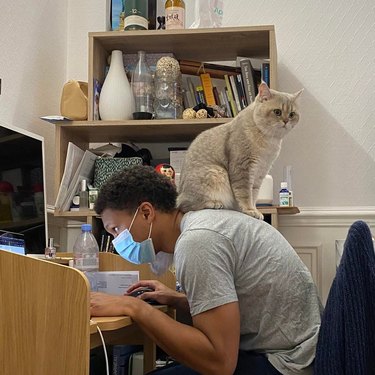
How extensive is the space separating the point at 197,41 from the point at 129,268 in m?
1.12

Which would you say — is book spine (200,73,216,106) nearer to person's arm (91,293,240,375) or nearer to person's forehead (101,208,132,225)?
person's forehead (101,208,132,225)

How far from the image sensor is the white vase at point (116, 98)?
238cm

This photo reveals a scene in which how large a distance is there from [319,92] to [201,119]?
68 cm

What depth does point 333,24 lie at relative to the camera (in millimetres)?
2631

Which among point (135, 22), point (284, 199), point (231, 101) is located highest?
point (135, 22)

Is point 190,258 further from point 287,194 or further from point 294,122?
point 287,194

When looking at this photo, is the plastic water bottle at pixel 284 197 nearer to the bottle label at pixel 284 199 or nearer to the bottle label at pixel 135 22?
the bottle label at pixel 284 199

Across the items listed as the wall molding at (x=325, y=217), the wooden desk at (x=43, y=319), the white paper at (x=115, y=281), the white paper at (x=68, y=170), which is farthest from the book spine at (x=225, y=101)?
the wooden desk at (x=43, y=319)

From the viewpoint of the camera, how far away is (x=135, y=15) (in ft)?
7.92

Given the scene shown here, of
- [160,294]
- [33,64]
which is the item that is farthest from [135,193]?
[33,64]

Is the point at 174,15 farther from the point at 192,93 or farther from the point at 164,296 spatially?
the point at 164,296

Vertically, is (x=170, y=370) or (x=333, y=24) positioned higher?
(x=333, y=24)

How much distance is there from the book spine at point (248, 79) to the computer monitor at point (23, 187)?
0.93 m

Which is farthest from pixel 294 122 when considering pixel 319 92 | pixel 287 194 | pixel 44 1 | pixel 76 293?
pixel 44 1
